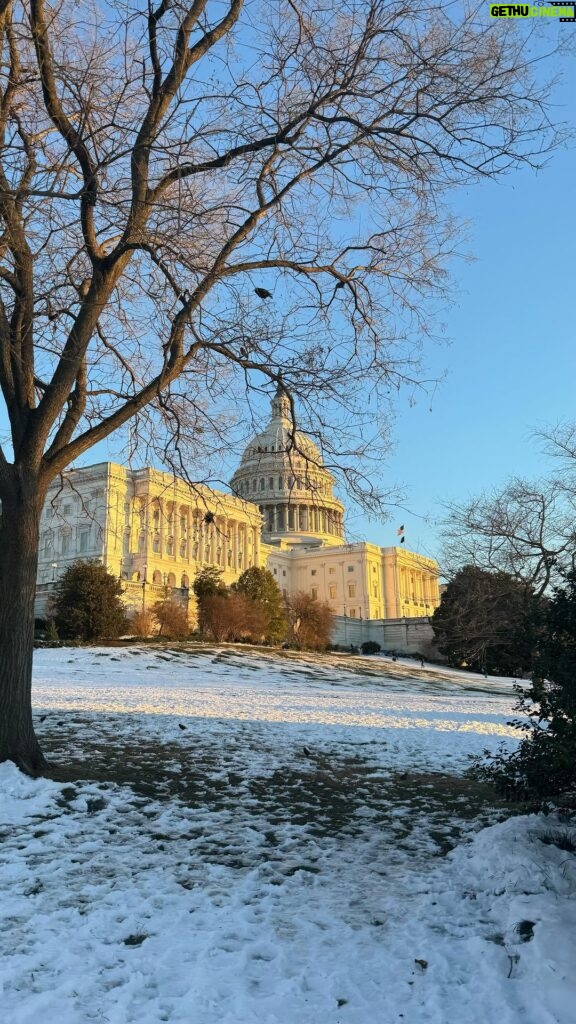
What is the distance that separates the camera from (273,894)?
470 centimetres

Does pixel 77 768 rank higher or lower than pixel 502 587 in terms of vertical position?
lower

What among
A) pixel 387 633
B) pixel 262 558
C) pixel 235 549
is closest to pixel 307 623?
pixel 387 633

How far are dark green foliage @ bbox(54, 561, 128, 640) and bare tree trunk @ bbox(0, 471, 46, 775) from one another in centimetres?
3142

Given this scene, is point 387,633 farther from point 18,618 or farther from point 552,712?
point 552,712

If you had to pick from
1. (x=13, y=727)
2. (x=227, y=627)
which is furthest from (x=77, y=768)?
(x=227, y=627)

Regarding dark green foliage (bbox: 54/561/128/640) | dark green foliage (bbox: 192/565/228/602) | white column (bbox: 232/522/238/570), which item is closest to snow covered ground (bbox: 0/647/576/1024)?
dark green foliage (bbox: 54/561/128/640)

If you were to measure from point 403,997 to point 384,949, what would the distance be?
0.46 m

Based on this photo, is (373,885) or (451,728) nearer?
(373,885)

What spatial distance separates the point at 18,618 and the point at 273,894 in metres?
4.01

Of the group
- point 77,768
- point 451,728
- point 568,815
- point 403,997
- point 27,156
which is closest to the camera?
point 403,997

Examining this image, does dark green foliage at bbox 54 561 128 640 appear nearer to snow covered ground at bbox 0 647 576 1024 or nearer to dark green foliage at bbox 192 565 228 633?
dark green foliage at bbox 192 565 228 633

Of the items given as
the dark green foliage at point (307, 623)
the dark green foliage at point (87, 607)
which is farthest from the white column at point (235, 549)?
the dark green foliage at point (87, 607)

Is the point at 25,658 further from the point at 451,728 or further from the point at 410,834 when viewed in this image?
the point at 451,728

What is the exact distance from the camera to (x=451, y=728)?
13102 mm
